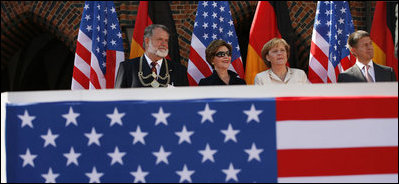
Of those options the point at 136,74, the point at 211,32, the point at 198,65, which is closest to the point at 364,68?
the point at 136,74

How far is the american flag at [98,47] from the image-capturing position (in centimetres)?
555

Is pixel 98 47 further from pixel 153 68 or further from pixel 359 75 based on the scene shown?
pixel 359 75

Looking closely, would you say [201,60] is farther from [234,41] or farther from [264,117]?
[264,117]

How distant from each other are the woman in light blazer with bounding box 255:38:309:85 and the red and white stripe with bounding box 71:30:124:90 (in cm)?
204

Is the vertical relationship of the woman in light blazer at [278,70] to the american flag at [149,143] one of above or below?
above

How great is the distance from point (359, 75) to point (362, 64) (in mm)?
126

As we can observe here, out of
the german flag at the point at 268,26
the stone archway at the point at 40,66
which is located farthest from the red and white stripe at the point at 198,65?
the stone archway at the point at 40,66

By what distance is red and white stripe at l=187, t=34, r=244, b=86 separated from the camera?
5.40m

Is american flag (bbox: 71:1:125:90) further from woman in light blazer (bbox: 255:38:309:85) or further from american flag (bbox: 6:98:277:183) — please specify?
american flag (bbox: 6:98:277:183)

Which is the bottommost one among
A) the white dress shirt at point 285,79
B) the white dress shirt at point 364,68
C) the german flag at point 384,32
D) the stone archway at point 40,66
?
the stone archway at point 40,66

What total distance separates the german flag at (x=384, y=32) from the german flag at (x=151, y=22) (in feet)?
7.14

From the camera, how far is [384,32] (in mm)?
5945

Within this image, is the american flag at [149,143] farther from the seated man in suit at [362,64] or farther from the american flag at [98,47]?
the american flag at [98,47]

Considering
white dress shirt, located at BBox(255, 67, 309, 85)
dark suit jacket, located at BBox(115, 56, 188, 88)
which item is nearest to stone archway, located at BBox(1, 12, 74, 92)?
dark suit jacket, located at BBox(115, 56, 188, 88)
